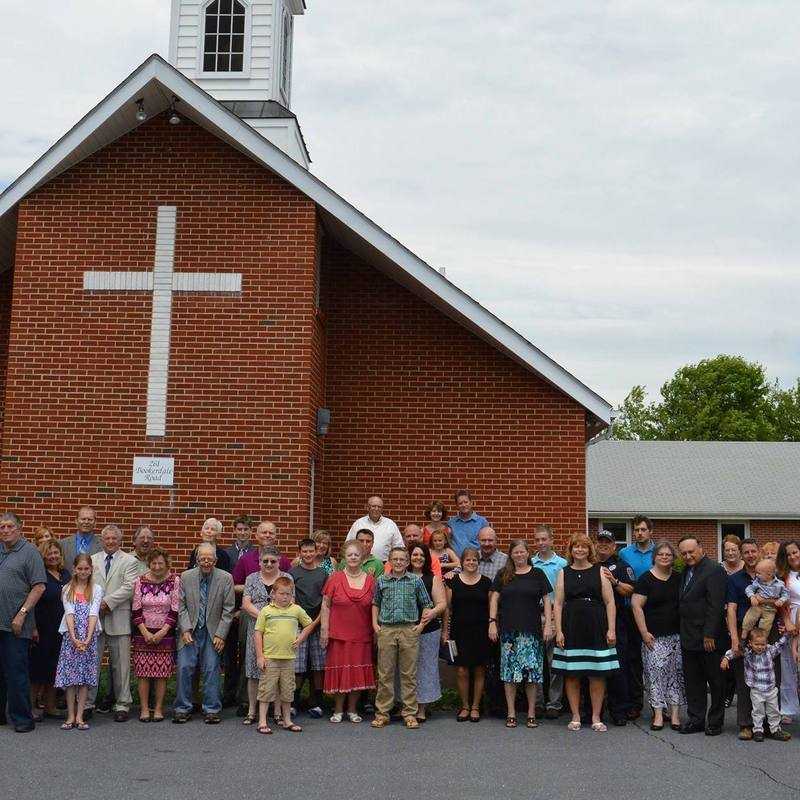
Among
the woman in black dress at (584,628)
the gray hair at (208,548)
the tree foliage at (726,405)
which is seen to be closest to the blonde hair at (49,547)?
the gray hair at (208,548)

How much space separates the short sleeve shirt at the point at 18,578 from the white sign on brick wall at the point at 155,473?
2725 mm

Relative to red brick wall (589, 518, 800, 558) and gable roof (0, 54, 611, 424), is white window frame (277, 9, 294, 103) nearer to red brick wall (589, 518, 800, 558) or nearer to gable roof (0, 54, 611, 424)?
gable roof (0, 54, 611, 424)

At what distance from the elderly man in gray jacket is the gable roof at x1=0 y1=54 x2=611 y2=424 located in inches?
173

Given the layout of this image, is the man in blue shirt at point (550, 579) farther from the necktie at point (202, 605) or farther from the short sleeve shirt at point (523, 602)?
the necktie at point (202, 605)

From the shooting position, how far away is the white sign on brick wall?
11859 mm

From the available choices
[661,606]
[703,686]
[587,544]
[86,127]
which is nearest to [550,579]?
[587,544]

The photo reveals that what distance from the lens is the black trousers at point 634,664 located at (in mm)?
9656

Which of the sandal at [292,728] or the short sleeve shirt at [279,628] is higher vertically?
the short sleeve shirt at [279,628]

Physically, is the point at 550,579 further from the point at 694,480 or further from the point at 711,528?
the point at 694,480

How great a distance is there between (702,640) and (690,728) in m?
0.76

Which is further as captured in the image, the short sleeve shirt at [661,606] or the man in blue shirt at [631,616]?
the man in blue shirt at [631,616]

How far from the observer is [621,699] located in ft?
30.9

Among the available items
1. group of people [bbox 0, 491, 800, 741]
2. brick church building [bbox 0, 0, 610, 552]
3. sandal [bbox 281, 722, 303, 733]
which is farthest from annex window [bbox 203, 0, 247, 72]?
sandal [bbox 281, 722, 303, 733]

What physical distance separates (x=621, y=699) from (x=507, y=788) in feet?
8.51
